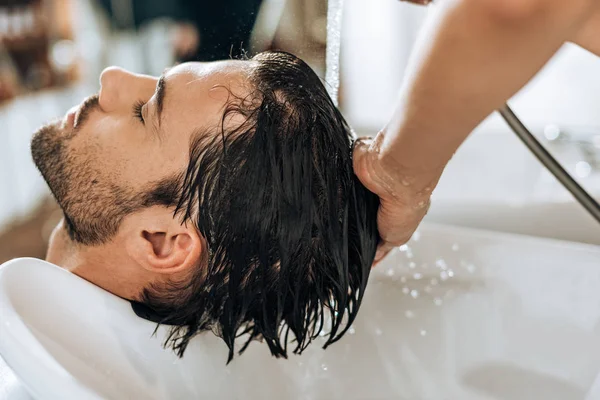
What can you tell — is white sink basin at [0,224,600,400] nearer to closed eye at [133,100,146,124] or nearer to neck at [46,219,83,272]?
neck at [46,219,83,272]

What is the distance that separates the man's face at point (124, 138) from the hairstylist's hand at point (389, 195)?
0.22 metres

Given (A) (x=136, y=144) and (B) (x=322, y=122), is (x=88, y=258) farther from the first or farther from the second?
(B) (x=322, y=122)

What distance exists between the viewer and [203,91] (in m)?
0.97

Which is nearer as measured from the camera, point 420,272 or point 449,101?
point 449,101

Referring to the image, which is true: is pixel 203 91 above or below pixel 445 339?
above

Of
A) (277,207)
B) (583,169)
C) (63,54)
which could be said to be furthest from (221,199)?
(63,54)

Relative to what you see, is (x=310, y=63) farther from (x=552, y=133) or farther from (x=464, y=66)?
(x=552, y=133)

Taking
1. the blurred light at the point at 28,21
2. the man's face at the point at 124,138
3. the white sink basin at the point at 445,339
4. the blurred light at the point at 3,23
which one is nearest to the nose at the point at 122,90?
the man's face at the point at 124,138

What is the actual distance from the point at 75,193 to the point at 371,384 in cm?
75

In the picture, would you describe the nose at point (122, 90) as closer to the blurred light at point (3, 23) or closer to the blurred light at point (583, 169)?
the blurred light at point (583, 169)

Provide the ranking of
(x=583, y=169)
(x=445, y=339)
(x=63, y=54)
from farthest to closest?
(x=63, y=54)
(x=583, y=169)
(x=445, y=339)

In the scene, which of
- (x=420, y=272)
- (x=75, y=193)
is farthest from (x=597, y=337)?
(x=75, y=193)

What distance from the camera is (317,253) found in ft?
3.14

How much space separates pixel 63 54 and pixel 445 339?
2.73 m
